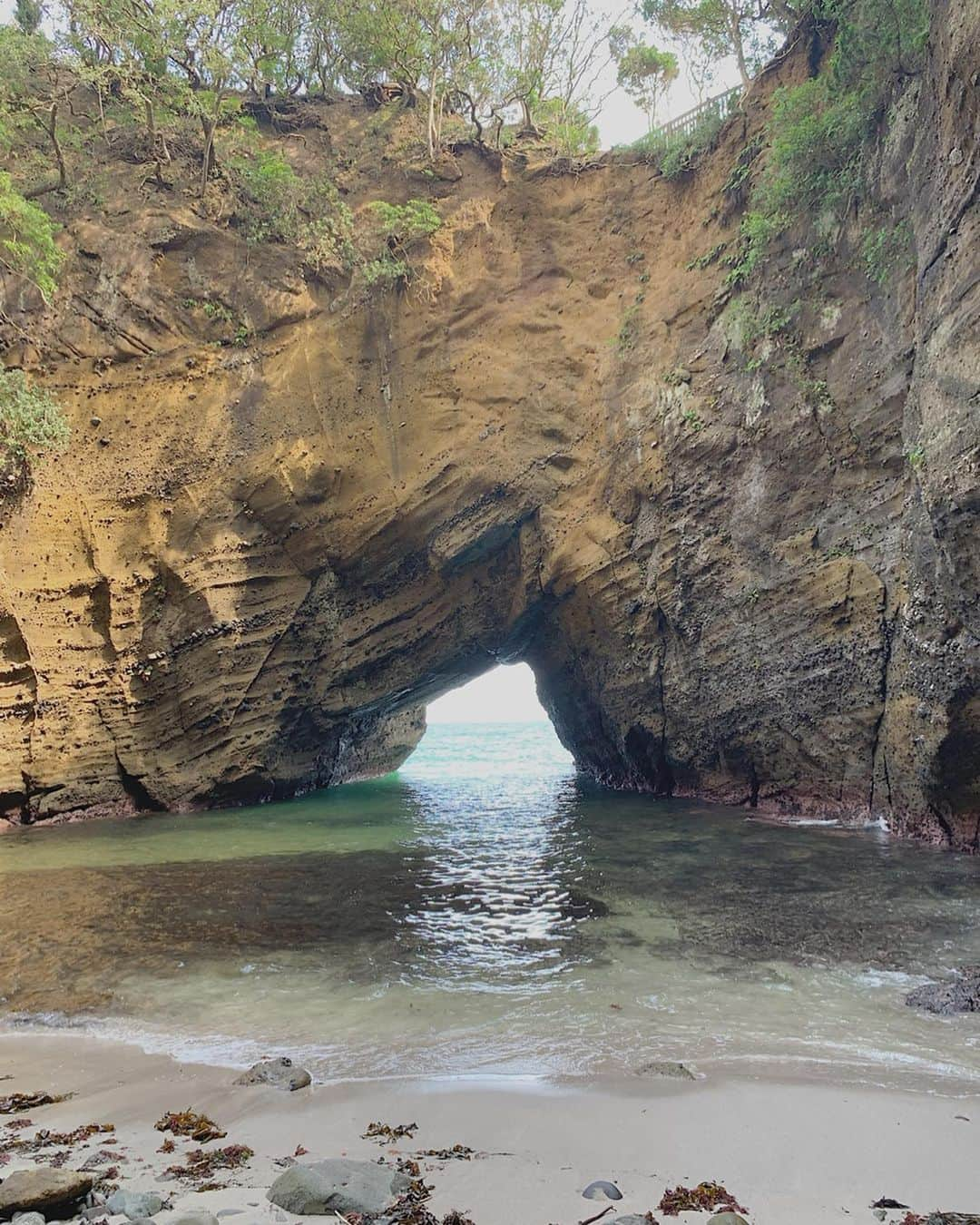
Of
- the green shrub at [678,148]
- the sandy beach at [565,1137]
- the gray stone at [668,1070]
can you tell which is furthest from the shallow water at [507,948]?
the green shrub at [678,148]

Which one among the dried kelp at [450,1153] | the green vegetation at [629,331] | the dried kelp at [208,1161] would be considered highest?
the green vegetation at [629,331]

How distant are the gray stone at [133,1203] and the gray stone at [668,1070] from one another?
78.5 inches

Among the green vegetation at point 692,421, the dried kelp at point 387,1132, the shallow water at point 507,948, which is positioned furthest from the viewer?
the green vegetation at point 692,421

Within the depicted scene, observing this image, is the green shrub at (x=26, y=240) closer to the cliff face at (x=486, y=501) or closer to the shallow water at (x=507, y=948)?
the cliff face at (x=486, y=501)

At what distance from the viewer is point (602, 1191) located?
2.38 meters

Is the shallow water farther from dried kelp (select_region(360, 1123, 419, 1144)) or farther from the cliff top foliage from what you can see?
the cliff top foliage

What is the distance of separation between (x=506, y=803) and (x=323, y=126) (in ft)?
48.3

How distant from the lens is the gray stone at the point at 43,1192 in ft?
7.25

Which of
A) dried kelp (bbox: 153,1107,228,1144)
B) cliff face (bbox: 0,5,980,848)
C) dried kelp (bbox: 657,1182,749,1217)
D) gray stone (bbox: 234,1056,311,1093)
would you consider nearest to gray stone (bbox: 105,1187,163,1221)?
dried kelp (bbox: 153,1107,228,1144)

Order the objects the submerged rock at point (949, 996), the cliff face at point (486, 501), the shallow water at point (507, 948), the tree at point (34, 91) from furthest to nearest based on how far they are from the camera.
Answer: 1. the tree at point (34, 91)
2. the cliff face at point (486, 501)
3. the submerged rock at point (949, 996)
4. the shallow water at point (507, 948)

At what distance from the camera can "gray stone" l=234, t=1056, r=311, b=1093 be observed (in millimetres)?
3303

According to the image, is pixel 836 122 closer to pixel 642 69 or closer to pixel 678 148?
pixel 678 148

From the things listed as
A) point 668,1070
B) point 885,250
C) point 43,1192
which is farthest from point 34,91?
point 668,1070

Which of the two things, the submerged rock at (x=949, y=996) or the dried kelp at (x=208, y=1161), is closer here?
the dried kelp at (x=208, y=1161)
